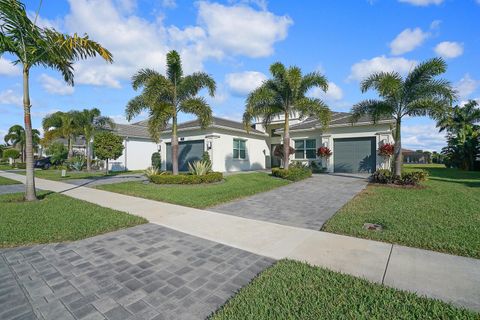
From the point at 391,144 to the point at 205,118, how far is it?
43.1ft

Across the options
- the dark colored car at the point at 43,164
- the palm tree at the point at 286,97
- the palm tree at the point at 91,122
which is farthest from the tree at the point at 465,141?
the dark colored car at the point at 43,164

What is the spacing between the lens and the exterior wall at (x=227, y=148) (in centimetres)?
1984

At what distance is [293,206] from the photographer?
810 centimetres

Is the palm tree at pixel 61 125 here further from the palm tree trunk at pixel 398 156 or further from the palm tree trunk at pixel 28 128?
the palm tree trunk at pixel 398 156

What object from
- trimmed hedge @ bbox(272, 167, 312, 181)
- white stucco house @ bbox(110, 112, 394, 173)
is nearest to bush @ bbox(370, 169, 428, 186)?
trimmed hedge @ bbox(272, 167, 312, 181)

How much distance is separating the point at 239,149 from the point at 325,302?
1985 centimetres

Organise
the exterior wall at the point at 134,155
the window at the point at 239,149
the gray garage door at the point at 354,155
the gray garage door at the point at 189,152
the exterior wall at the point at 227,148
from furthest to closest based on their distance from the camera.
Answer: the exterior wall at the point at 134,155, the window at the point at 239,149, the gray garage door at the point at 189,152, the exterior wall at the point at 227,148, the gray garage door at the point at 354,155

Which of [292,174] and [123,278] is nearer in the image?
[123,278]

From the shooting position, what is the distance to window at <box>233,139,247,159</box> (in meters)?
21.9

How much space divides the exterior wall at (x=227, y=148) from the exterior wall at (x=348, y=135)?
388cm

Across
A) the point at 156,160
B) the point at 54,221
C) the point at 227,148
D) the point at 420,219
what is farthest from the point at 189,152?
the point at 420,219

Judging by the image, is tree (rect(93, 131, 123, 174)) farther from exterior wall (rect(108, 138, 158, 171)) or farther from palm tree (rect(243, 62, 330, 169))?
palm tree (rect(243, 62, 330, 169))

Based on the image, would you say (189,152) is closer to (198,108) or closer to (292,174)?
(198,108)

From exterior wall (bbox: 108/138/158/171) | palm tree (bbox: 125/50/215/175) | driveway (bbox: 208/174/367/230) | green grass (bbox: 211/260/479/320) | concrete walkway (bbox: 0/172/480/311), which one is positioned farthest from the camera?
exterior wall (bbox: 108/138/158/171)
